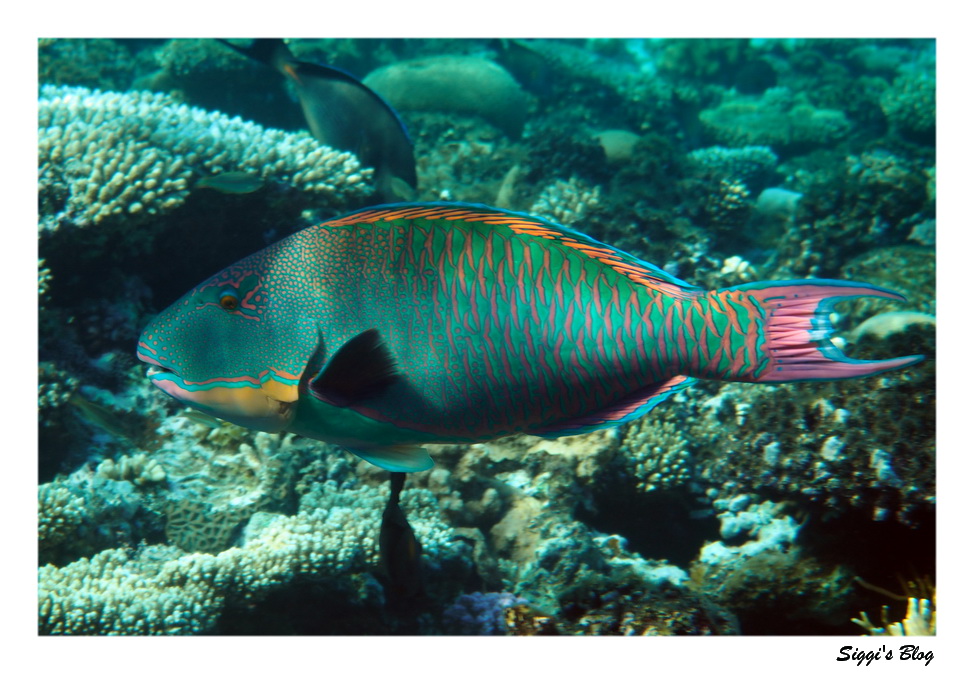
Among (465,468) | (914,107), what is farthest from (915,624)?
(914,107)

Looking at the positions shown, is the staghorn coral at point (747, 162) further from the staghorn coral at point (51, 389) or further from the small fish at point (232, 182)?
the staghorn coral at point (51, 389)

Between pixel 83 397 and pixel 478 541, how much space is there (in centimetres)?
237

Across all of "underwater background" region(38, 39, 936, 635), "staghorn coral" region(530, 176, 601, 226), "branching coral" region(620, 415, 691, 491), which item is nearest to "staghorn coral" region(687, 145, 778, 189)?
"underwater background" region(38, 39, 936, 635)

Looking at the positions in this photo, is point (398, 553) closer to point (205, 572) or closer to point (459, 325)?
point (205, 572)

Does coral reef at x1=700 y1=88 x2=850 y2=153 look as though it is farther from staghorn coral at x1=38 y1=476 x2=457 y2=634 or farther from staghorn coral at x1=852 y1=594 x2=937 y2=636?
staghorn coral at x1=38 y1=476 x2=457 y2=634

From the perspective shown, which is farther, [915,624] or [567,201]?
[567,201]

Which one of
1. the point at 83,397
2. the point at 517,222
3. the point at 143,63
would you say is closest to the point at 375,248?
the point at 517,222

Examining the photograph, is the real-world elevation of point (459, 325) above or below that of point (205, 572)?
above

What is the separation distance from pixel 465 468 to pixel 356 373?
6.05ft

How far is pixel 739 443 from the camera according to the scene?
284 cm

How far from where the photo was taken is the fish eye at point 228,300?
1418 mm

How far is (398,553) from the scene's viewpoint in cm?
231

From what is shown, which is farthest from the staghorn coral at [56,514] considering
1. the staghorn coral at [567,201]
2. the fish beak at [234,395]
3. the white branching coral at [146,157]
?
the staghorn coral at [567,201]

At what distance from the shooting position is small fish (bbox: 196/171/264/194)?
10.5 feet
